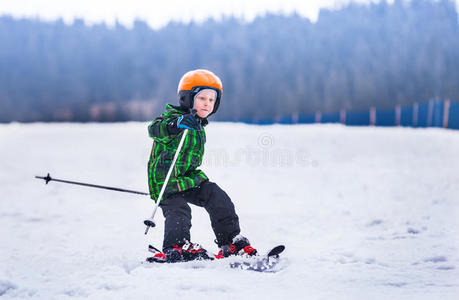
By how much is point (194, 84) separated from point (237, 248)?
4.78ft

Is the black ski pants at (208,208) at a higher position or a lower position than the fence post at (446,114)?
lower

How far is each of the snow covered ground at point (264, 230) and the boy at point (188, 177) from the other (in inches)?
15.1

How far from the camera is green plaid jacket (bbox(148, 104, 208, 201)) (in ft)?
12.6

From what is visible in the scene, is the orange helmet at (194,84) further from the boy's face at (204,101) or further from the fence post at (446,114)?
A: the fence post at (446,114)

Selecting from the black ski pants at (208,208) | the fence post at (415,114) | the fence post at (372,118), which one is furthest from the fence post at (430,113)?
the black ski pants at (208,208)

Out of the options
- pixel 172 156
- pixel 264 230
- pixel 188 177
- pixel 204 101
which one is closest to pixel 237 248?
pixel 188 177

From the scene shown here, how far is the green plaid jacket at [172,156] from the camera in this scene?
3848 millimetres

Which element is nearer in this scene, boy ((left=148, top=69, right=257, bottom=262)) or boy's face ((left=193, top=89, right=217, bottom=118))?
boy ((left=148, top=69, right=257, bottom=262))

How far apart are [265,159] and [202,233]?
9.79 metres

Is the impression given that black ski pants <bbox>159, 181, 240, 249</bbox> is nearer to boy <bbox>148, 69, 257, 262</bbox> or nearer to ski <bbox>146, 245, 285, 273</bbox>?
boy <bbox>148, 69, 257, 262</bbox>

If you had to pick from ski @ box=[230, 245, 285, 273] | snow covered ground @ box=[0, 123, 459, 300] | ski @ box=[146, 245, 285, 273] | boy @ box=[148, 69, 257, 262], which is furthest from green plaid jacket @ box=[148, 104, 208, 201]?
ski @ box=[230, 245, 285, 273]

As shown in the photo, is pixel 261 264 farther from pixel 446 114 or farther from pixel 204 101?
pixel 446 114

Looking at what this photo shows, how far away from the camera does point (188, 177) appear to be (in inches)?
154

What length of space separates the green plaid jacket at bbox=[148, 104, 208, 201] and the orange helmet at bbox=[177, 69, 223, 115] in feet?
0.43
